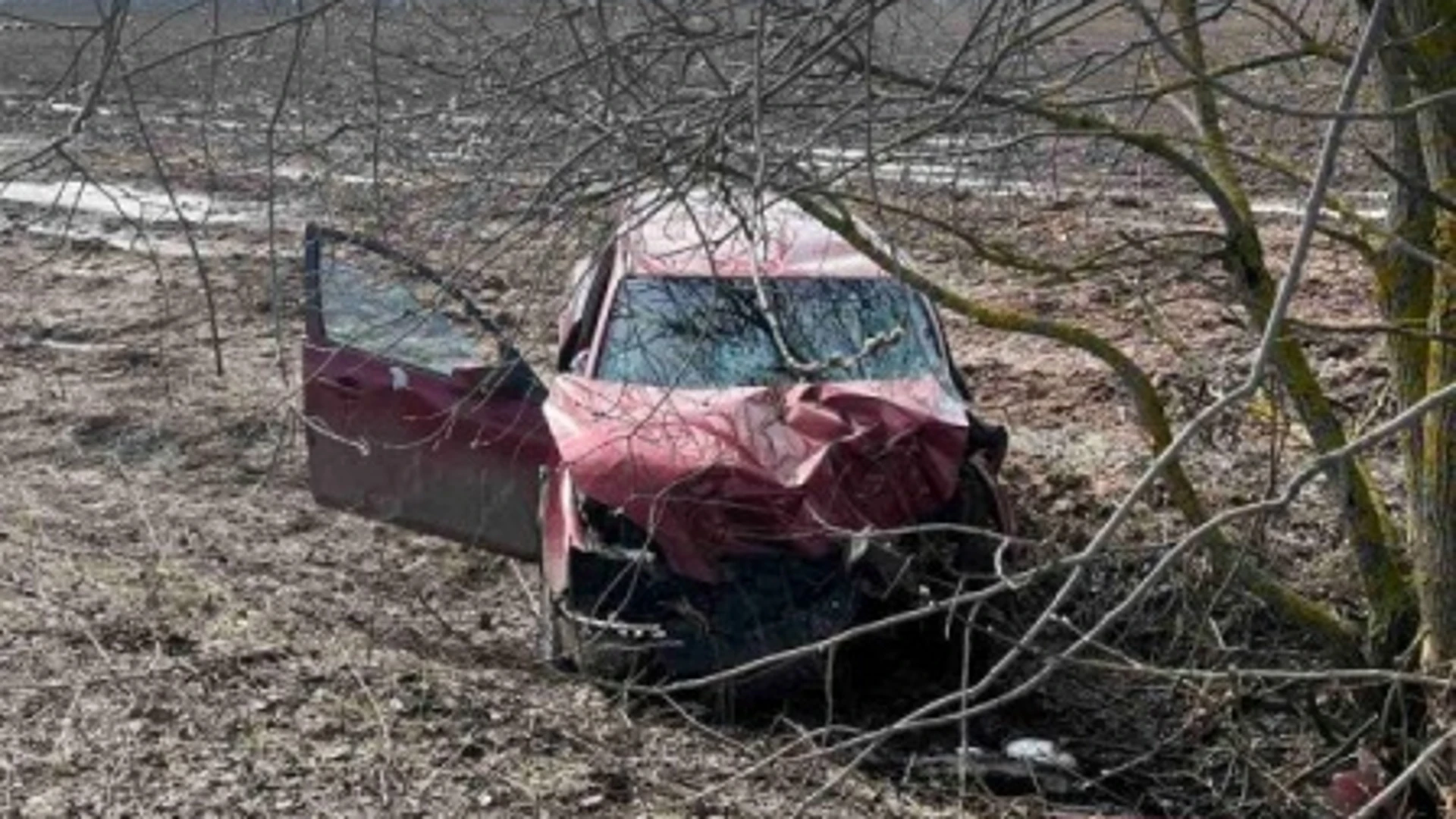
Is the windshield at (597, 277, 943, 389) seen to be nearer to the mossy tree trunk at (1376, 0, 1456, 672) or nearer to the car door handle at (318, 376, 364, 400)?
the car door handle at (318, 376, 364, 400)

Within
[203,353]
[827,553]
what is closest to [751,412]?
[827,553]

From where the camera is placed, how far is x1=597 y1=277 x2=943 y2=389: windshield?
7891 mm

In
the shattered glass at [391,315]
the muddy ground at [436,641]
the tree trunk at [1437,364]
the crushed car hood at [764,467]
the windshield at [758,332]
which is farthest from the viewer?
the windshield at [758,332]

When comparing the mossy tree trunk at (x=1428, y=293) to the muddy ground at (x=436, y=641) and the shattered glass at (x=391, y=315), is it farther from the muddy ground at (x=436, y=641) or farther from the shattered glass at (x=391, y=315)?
the shattered glass at (x=391, y=315)

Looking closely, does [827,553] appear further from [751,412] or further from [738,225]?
[738,225]

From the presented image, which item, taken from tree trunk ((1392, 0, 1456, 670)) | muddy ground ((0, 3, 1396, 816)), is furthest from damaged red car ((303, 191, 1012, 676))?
tree trunk ((1392, 0, 1456, 670))

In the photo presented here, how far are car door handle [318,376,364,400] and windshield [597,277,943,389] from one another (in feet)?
3.37

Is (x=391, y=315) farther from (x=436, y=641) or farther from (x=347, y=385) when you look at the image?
(x=436, y=641)

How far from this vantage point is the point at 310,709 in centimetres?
733

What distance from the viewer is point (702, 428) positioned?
7465 mm

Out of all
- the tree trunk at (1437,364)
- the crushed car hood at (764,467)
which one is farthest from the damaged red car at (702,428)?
the tree trunk at (1437,364)

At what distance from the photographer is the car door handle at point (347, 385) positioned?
333 inches

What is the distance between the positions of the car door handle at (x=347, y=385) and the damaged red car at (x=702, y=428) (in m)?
0.02

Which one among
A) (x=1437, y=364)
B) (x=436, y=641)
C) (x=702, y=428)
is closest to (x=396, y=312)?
(x=702, y=428)
